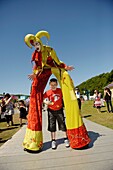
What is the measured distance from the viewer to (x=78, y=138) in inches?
146

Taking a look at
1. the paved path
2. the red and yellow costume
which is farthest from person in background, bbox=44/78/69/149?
the paved path

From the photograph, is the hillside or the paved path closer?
the paved path

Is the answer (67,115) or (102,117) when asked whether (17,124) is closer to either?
(102,117)

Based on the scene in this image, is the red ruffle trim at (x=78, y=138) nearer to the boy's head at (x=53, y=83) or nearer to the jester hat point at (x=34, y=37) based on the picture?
the boy's head at (x=53, y=83)

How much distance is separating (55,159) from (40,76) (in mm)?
1586

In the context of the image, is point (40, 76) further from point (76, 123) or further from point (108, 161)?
point (108, 161)

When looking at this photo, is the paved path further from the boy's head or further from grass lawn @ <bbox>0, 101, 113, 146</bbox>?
grass lawn @ <bbox>0, 101, 113, 146</bbox>

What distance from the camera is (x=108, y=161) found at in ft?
9.48

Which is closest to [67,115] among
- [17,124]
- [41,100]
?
[41,100]

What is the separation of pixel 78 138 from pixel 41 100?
1010mm

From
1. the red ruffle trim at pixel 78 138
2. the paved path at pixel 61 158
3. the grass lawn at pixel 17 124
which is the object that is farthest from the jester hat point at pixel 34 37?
the grass lawn at pixel 17 124

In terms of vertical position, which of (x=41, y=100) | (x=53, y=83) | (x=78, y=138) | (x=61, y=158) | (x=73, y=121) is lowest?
(x=61, y=158)

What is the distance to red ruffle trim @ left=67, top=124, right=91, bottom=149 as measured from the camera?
3.66 meters

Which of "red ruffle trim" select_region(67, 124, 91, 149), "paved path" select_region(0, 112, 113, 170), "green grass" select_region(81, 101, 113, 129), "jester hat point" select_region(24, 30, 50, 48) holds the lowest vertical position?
"paved path" select_region(0, 112, 113, 170)
